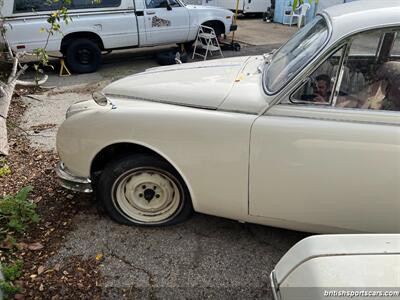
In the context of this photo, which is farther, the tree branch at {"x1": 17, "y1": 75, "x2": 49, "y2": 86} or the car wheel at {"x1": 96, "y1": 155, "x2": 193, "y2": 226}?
the tree branch at {"x1": 17, "y1": 75, "x2": 49, "y2": 86}

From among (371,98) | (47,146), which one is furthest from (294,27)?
(371,98)

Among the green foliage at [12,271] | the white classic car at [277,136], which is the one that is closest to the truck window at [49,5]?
the white classic car at [277,136]

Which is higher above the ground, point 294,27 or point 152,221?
point 152,221

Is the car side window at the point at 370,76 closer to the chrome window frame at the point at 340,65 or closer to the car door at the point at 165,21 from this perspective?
the chrome window frame at the point at 340,65

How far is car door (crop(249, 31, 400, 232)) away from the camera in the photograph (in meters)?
2.24

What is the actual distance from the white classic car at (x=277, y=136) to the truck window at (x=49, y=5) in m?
4.98

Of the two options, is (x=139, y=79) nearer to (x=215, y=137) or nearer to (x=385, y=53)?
(x=215, y=137)

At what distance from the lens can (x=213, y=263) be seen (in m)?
2.78

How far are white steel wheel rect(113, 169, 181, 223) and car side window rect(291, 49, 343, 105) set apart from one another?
44.1 inches

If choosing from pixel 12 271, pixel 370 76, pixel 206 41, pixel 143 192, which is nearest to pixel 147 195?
pixel 143 192

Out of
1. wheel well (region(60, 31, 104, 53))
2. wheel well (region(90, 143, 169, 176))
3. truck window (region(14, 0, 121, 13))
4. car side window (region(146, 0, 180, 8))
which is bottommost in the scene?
wheel well (region(60, 31, 104, 53))

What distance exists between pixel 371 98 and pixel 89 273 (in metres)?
2.20

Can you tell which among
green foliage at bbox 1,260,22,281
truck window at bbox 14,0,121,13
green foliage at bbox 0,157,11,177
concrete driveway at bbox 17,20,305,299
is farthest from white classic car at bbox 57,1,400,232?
truck window at bbox 14,0,121,13

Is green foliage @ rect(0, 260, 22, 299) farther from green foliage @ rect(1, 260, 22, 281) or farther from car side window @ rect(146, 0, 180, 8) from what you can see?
car side window @ rect(146, 0, 180, 8)
